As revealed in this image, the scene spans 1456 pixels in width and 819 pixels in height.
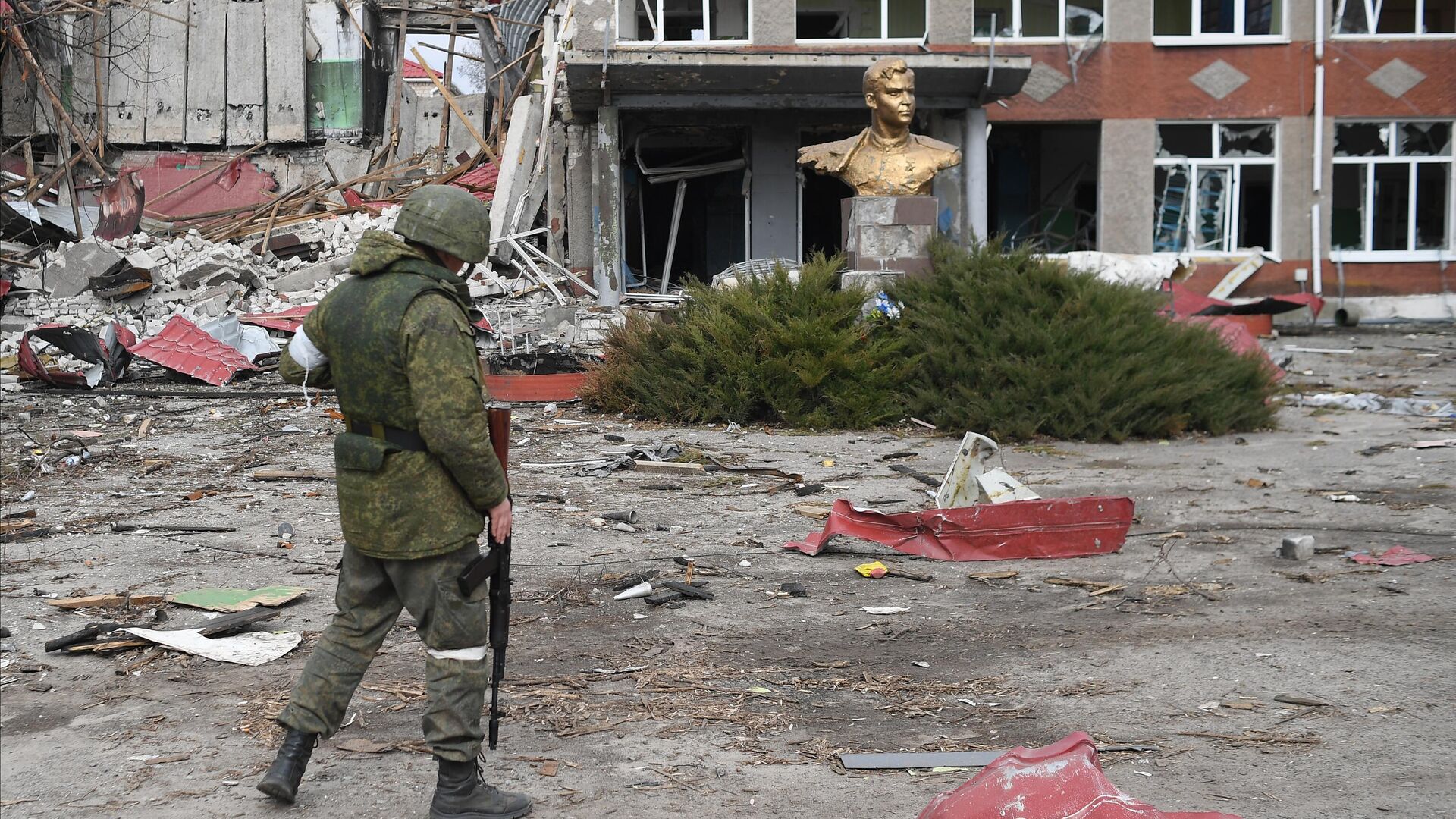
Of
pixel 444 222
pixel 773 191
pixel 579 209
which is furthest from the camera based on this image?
pixel 773 191

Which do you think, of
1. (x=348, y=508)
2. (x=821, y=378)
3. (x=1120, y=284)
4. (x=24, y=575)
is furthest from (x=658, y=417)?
(x=348, y=508)

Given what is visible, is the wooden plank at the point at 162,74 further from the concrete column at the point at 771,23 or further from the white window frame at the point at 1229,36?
the white window frame at the point at 1229,36

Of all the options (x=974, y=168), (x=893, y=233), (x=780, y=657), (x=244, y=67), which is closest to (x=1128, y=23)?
(x=974, y=168)

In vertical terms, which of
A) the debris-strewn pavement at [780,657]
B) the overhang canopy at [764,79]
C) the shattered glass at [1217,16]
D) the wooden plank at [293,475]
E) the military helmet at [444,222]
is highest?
→ the shattered glass at [1217,16]

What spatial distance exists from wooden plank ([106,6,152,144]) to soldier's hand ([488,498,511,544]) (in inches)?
832

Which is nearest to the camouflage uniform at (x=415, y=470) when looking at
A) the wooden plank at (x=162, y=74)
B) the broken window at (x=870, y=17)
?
the broken window at (x=870, y=17)

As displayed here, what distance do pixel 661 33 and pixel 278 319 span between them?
6737 mm

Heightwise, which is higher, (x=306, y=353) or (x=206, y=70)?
(x=206, y=70)

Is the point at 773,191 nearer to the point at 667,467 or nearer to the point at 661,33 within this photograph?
the point at 661,33

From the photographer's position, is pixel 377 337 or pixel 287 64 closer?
pixel 377 337

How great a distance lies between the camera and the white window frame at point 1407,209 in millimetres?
20062

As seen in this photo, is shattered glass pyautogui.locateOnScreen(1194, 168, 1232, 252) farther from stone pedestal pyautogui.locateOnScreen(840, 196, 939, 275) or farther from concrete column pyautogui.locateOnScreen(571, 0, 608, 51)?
stone pedestal pyautogui.locateOnScreen(840, 196, 939, 275)

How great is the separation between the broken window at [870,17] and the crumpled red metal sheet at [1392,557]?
14569 millimetres

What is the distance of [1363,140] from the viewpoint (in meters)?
20.2
